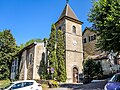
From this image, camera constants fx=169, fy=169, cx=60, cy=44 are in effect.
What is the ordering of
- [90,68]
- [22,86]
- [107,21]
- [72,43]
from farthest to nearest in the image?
[72,43], [90,68], [107,21], [22,86]

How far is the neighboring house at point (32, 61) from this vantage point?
30756mm

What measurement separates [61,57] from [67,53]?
5.25 feet

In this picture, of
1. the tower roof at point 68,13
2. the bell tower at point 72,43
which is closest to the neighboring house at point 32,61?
the bell tower at point 72,43

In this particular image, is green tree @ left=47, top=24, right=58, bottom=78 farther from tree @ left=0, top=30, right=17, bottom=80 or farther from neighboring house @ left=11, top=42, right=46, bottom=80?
tree @ left=0, top=30, right=17, bottom=80

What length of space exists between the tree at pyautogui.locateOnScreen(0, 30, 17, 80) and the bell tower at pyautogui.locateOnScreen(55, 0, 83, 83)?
1281cm

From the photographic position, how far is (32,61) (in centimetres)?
3153

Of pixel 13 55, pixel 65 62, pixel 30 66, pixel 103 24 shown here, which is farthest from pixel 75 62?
pixel 103 24

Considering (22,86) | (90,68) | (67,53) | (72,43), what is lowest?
(22,86)

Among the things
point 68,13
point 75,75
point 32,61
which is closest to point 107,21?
point 75,75

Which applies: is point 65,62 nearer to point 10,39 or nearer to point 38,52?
point 38,52

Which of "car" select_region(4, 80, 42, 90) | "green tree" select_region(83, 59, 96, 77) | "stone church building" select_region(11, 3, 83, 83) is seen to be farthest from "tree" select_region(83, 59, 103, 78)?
"car" select_region(4, 80, 42, 90)

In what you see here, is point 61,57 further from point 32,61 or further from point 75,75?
point 32,61

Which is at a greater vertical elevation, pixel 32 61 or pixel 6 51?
pixel 6 51

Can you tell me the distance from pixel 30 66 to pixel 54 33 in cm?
775
